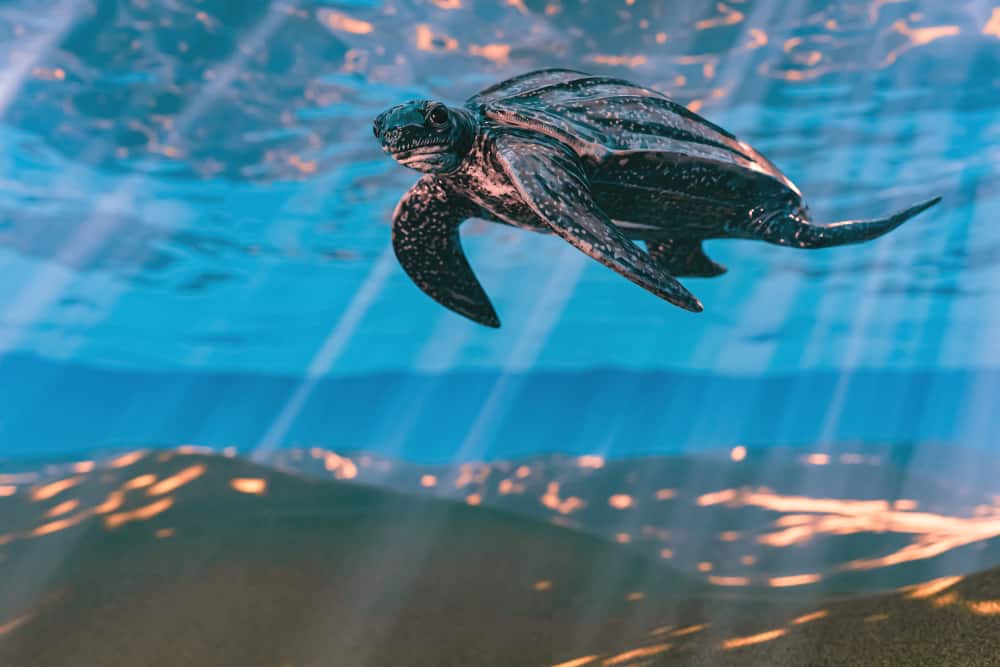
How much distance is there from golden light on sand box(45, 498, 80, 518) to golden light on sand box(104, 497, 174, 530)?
2.36ft

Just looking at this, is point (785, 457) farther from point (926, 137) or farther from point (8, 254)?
point (8, 254)

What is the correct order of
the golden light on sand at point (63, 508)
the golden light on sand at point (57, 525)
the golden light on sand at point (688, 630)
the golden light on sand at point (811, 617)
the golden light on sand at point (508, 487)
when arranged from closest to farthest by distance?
the golden light on sand at point (811, 617) → the golden light on sand at point (688, 630) → the golden light on sand at point (57, 525) → the golden light on sand at point (63, 508) → the golden light on sand at point (508, 487)

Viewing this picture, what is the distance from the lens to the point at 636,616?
4.81m

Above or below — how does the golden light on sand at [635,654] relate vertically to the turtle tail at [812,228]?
below

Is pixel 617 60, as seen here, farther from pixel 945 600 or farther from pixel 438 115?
pixel 945 600

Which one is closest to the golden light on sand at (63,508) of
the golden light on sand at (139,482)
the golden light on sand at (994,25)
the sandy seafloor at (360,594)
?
the sandy seafloor at (360,594)

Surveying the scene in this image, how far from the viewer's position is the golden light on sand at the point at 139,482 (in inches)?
275

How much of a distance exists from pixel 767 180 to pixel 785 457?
62.6 ft

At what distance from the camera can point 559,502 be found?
13.6 m

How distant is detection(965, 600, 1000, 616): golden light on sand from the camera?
310 cm

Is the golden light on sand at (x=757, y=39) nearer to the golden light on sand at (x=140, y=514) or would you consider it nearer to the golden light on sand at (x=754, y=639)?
the golden light on sand at (x=754, y=639)

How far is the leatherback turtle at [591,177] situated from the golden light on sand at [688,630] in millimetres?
2643

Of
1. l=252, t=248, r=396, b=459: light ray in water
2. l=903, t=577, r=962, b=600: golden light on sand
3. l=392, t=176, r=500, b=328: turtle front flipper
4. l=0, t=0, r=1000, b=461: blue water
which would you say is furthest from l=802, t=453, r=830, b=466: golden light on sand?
l=392, t=176, r=500, b=328: turtle front flipper

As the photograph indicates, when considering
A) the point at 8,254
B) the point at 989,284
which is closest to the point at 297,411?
the point at 8,254
